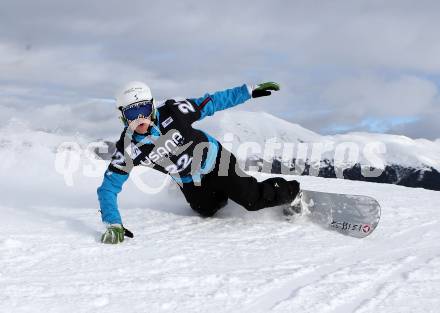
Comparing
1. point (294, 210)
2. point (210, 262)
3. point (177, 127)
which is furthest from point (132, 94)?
point (294, 210)

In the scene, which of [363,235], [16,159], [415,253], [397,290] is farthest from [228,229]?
[16,159]


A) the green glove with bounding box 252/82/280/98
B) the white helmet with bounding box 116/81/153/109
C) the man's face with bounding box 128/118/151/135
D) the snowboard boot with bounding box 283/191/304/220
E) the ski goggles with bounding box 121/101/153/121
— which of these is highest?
the green glove with bounding box 252/82/280/98

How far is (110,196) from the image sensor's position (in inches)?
212

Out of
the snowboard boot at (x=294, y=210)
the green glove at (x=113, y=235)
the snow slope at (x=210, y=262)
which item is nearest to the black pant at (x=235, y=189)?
the snowboard boot at (x=294, y=210)

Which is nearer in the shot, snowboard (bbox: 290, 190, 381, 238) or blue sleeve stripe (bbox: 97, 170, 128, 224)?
blue sleeve stripe (bbox: 97, 170, 128, 224)

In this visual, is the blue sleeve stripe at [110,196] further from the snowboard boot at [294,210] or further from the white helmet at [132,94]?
the snowboard boot at [294,210]

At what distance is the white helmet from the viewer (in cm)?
507

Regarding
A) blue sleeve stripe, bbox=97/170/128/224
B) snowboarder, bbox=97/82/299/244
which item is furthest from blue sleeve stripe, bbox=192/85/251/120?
blue sleeve stripe, bbox=97/170/128/224

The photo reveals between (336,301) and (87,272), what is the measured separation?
76.3 inches

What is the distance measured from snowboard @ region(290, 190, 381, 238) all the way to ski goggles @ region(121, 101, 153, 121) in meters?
2.34

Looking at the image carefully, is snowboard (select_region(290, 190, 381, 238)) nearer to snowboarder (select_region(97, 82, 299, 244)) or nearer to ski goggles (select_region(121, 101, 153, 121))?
snowboarder (select_region(97, 82, 299, 244))

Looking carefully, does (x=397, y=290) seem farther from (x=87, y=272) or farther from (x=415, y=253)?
(x=87, y=272)

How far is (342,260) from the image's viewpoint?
4.36m

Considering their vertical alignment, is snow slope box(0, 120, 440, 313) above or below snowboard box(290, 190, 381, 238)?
below
